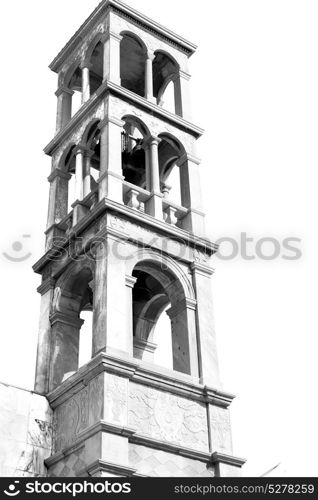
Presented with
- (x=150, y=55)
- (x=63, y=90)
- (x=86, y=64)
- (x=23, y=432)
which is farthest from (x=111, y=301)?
(x=63, y=90)

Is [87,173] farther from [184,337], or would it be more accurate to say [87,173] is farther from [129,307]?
[184,337]

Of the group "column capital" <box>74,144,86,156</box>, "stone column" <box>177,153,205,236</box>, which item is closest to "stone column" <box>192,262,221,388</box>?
"stone column" <box>177,153,205,236</box>

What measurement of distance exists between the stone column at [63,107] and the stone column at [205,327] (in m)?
7.69

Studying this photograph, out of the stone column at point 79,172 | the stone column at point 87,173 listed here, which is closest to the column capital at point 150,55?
the stone column at point 87,173

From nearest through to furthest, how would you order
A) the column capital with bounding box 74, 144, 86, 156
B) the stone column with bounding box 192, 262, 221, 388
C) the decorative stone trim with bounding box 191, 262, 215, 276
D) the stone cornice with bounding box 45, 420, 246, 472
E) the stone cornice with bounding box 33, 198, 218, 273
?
the stone cornice with bounding box 45, 420, 246, 472, the stone column with bounding box 192, 262, 221, 388, the stone cornice with bounding box 33, 198, 218, 273, the decorative stone trim with bounding box 191, 262, 215, 276, the column capital with bounding box 74, 144, 86, 156

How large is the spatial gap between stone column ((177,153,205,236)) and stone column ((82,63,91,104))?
363 cm

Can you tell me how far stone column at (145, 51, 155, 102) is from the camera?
26.3 metres

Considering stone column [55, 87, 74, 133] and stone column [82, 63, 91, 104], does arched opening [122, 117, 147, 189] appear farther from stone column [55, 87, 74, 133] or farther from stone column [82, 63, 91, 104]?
stone column [55, 87, 74, 133]

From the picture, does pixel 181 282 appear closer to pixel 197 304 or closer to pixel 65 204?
pixel 197 304

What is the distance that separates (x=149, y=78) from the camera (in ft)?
87.6

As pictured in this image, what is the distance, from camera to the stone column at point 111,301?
64.5 feet

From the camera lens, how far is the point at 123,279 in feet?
68.8

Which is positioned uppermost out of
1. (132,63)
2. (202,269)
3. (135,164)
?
(132,63)

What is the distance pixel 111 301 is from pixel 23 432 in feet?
12.3
